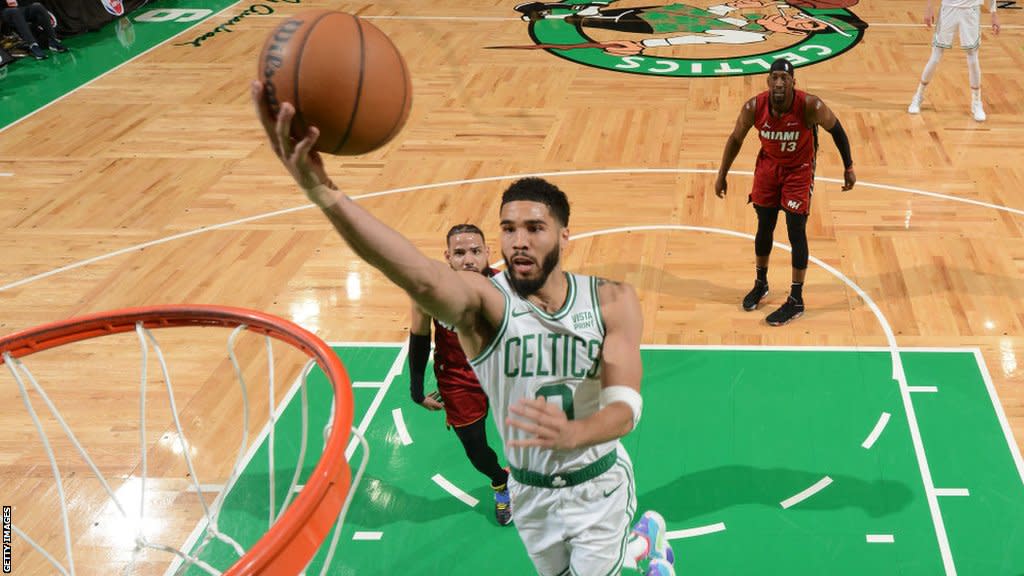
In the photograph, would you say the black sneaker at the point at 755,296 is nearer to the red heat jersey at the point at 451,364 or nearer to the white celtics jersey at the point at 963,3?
the red heat jersey at the point at 451,364

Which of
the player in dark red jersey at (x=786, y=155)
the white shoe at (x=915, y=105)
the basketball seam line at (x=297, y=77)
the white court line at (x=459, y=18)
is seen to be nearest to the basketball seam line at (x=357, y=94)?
the basketball seam line at (x=297, y=77)

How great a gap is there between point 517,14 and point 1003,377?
1040cm

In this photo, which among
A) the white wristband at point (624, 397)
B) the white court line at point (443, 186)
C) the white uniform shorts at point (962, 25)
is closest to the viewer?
the white wristband at point (624, 397)

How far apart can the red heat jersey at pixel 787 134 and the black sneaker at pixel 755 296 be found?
94 centimetres

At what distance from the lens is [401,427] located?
5.82 metres

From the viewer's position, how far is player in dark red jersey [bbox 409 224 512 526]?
4504mm

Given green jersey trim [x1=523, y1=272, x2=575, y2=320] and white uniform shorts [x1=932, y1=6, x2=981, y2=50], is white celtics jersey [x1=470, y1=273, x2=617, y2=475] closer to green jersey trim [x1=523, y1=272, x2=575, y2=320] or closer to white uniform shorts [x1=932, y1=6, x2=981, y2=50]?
green jersey trim [x1=523, y1=272, x2=575, y2=320]

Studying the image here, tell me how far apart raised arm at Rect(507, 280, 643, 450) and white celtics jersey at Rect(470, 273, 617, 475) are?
0.05m

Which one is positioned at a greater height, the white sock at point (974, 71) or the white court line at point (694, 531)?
the white court line at point (694, 531)

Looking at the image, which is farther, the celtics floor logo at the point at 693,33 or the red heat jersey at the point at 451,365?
the celtics floor logo at the point at 693,33

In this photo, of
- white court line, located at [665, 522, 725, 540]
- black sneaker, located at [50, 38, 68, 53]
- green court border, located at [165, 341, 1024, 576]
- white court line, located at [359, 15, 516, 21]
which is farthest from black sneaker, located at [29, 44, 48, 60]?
white court line, located at [665, 522, 725, 540]

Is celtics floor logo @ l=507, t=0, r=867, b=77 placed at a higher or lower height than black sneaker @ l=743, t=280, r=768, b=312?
lower

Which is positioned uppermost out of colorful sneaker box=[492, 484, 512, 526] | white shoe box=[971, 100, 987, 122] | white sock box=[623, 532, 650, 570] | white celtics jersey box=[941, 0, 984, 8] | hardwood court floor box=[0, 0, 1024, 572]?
white sock box=[623, 532, 650, 570]

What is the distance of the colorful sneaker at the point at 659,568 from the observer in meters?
4.24
